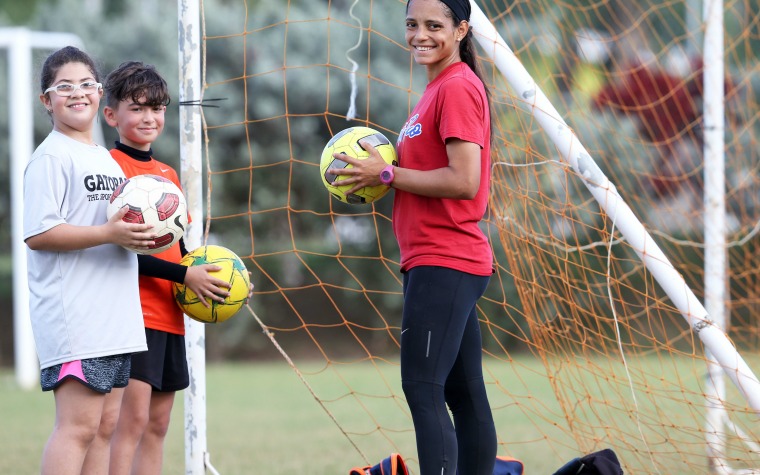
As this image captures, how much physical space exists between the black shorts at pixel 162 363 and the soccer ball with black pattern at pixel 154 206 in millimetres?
388

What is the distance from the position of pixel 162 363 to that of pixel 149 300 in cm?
24

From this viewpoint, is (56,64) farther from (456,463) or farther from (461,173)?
(456,463)

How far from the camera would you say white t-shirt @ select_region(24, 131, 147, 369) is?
3131 millimetres

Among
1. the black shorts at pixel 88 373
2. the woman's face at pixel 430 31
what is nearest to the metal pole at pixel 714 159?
the woman's face at pixel 430 31

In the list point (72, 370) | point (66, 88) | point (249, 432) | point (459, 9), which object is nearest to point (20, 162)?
point (249, 432)

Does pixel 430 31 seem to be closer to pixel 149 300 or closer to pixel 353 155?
pixel 353 155

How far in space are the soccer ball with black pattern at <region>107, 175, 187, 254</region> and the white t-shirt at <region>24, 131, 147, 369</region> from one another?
0.34 feet

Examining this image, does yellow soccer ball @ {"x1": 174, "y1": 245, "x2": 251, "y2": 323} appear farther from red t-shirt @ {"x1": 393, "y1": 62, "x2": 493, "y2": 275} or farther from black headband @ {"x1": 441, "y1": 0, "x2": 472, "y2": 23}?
black headband @ {"x1": 441, "y1": 0, "x2": 472, "y2": 23}

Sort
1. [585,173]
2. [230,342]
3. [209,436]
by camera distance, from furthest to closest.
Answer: [230,342] → [209,436] → [585,173]

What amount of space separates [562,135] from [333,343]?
1087 centimetres

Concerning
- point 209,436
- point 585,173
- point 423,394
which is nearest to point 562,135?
point 585,173

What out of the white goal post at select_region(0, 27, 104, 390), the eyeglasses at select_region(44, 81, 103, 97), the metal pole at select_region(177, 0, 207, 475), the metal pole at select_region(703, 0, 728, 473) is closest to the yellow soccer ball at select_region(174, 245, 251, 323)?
the metal pole at select_region(177, 0, 207, 475)

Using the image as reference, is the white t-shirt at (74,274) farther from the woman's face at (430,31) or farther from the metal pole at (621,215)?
the metal pole at (621,215)

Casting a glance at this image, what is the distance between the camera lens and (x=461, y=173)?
330cm
